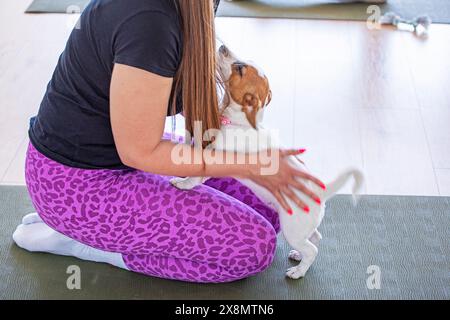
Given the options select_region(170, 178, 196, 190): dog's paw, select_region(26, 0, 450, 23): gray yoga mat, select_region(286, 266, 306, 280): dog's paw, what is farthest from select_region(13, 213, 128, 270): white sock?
select_region(26, 0, 450, 23): gray yoga mat

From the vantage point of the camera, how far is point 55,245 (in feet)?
5.14

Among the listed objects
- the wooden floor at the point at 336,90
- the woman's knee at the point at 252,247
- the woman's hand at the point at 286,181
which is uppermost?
the woman's hand at the point at 286,181

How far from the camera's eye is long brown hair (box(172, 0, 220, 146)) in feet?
4.06

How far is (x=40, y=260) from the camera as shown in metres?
1.57

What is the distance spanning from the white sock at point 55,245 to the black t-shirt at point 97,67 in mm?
217

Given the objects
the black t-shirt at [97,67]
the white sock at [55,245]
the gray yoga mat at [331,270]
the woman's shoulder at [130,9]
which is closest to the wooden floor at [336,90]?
the gray yoga mat at [331,270]

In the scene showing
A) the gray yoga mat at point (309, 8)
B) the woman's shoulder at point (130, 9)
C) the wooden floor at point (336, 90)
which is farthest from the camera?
the gray yoga mat at point (309, 8)

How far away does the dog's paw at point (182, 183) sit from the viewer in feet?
4.74

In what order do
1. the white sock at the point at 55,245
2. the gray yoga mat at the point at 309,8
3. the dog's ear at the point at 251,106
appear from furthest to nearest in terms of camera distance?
the gray yoga mat at the point at 309,8
the white sock at the point at 55,245
the dog's ear at the point at 251,106

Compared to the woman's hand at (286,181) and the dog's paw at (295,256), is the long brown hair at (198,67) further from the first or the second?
the dog's paw at (295,256)

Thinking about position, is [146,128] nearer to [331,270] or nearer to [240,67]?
[240,67]

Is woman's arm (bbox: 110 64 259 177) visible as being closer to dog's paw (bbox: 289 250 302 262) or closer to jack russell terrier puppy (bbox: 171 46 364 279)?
jack russell terrier puppy (bbox: 171 46 364 279)
